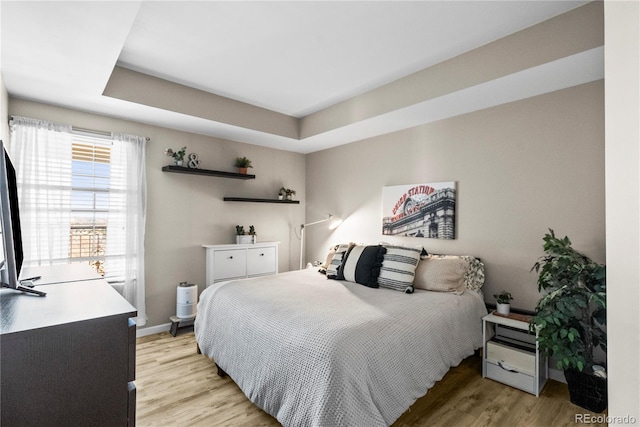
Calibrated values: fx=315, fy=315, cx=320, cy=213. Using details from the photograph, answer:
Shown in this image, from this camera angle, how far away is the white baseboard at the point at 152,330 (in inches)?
138

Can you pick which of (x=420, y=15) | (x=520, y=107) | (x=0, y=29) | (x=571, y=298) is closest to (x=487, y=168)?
(x=520, y=107)

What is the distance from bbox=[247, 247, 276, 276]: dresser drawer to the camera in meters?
4.18

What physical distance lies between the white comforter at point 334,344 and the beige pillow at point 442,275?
10cm

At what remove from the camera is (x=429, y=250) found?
3.46 meters

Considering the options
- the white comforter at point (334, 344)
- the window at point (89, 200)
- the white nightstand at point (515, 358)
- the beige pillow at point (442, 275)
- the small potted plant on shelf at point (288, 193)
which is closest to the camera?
the white comforter at point (334, 344)

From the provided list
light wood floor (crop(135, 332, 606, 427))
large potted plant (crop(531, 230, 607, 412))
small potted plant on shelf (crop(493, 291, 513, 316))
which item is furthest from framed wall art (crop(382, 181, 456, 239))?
light wood floor (crop(135, 332, 606, 427))

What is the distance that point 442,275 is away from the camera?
285 cm

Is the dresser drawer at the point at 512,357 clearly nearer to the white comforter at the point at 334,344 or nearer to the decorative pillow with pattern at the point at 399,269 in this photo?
the white comforter at the point at 334,344

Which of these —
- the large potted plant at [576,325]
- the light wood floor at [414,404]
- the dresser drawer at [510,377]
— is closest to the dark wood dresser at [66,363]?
the light wood floor at [414,404]

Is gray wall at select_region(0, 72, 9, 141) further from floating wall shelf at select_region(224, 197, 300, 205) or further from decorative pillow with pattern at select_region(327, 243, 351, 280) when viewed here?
decorative pillow with pattern at select_region(327, 243, 351, 280)

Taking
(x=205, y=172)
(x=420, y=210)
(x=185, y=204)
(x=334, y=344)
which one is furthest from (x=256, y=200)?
(x=334, y=344)

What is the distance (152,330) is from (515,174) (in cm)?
409

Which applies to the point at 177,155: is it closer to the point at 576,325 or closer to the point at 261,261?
the point at 261,261

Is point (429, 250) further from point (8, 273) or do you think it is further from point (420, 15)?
point (8, 273)
